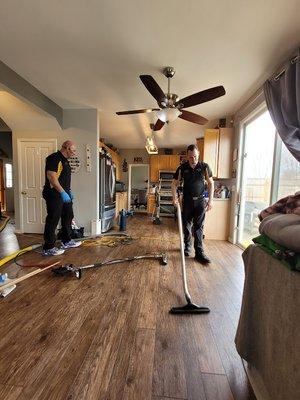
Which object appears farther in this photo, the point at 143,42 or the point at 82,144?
the point at 82,144

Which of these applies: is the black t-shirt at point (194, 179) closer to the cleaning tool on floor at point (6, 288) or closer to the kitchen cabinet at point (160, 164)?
the cleaning tool on floor at point (6, 288)

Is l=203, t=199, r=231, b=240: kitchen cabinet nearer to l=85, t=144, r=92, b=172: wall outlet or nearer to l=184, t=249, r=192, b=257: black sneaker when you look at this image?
l=184, t=249, r=192, b=257: black sneaker

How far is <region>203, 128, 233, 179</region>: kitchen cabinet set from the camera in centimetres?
375

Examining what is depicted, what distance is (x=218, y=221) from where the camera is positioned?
3789mm

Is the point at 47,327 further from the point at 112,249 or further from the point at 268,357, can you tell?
the point at 112,249

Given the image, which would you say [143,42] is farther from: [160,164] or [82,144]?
[160,164]

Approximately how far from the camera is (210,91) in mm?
2162

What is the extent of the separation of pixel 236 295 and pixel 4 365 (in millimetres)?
1697

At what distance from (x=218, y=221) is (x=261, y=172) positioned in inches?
46.4

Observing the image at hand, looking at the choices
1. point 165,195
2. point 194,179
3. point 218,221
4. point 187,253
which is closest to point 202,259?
point 187,253

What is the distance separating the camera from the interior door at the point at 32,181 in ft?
12.8

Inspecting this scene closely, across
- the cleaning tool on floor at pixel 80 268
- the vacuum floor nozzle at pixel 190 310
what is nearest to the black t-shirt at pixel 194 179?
the cleaning tool on floor at pixel 80 268

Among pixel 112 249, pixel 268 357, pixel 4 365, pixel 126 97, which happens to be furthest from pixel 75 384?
pixel 126 97

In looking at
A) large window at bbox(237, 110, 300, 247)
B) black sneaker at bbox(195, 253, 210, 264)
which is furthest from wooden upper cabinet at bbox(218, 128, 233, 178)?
black sneaker at bbox(195, 253, 210, 264)
